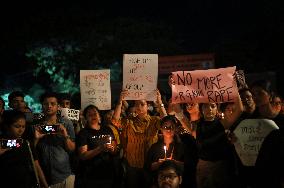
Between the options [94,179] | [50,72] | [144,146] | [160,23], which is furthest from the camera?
[160,23]

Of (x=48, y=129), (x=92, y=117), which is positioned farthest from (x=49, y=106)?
(x=92, y=117)

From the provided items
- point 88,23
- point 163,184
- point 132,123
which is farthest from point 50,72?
point 163,184

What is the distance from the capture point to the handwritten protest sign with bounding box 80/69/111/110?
736 cm

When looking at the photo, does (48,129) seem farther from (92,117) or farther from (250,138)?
(250,138)

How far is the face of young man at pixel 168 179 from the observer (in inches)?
185

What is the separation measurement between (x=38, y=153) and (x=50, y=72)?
21.6 m

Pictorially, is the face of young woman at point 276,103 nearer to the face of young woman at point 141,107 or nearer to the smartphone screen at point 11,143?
the face of young woman at point 141,107

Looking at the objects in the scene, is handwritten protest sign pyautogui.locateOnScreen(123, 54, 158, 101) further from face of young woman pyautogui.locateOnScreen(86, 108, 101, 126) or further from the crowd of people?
face of young woman pyautogui.locateOnScreen(86, 108, 101, 126)

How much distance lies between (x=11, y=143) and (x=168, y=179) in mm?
1813

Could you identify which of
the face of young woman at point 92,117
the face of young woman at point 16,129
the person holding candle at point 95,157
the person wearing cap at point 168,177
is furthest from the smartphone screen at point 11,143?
the person wearing cap at point 168,177

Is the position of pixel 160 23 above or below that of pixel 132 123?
above

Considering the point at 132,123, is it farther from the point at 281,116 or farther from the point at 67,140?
the point at 281,116

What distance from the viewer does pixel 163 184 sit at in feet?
15.4

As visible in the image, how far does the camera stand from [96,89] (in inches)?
292
